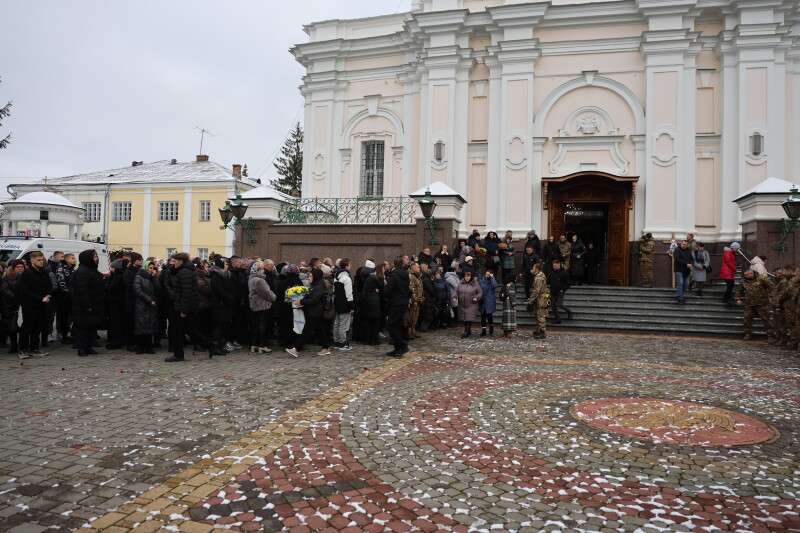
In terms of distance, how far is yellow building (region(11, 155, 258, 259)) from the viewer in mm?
39062

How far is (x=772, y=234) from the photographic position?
15086mm

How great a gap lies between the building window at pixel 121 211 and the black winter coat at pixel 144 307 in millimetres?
34202

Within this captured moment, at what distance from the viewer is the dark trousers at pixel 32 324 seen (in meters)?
9.81

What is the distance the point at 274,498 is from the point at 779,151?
68.4 ft

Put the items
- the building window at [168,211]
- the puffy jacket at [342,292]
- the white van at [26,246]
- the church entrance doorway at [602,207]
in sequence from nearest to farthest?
the puffy jacket at [342,292]
the white van at [26,246]
the church entrance doorway at [602,207]
the building window at [168,211]

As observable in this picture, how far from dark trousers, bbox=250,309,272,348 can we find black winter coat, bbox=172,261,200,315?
1.20 metres

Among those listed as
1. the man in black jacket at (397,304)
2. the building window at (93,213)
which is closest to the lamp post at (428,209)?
the man in black jacket at (397,304)

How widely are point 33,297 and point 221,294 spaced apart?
3348 millimetres

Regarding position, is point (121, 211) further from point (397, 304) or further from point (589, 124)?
point (397, 304)

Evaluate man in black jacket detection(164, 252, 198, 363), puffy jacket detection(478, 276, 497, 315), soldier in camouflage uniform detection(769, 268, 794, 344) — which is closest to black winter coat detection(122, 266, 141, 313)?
man in black jacket detection(164, 252, 198, 363)

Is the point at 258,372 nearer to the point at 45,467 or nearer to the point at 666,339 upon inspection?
the point at 45,467

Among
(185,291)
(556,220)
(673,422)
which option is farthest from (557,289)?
(185,291)

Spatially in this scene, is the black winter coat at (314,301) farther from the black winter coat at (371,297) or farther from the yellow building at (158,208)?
the yellow building at (158,208)

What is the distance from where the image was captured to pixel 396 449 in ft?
16.5
